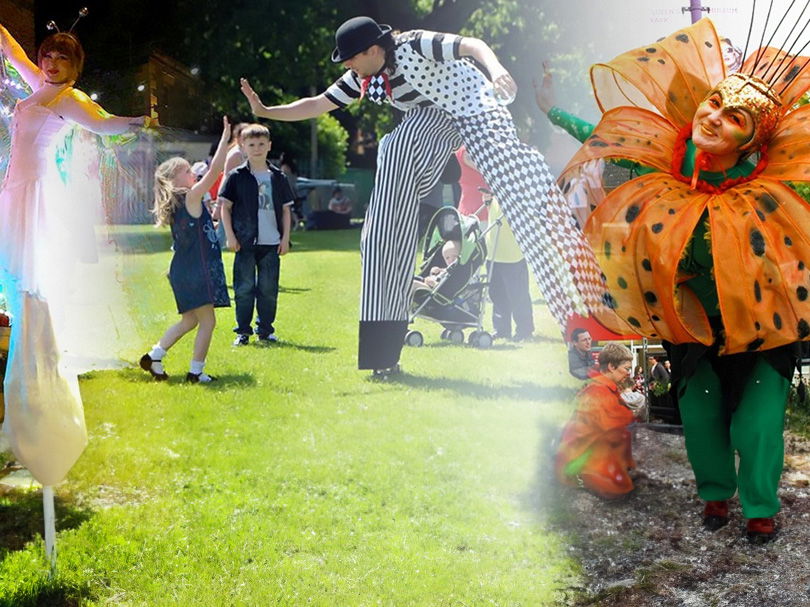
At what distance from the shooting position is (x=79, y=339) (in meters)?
2.65

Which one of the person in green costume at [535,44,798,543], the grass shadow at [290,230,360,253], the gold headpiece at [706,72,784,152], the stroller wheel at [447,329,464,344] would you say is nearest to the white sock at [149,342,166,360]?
the grass shadow at [290,230,360,253]

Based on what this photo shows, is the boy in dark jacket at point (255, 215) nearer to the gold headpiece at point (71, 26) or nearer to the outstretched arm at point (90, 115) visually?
the outstretched arm at point (90, 115)

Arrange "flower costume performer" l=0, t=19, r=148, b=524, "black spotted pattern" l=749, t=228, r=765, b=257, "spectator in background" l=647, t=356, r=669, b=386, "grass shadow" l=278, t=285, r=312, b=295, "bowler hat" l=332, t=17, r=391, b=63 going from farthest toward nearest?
"spectator in background" l=647, t=356, r=669, b=386 → "grass shadow" l=278, t=285, r=312, b=295 → "bowler hat" l=332, t=17, r=391, b=63 → "flower costume performer" l=0, t=19, r=148, b=524 → "black spotted pattern" l=749, t=228, r=765, b=257

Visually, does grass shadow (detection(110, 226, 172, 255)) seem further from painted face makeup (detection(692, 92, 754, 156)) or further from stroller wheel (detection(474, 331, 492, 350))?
painted face makeup (detection(692, 92, 754, 156))

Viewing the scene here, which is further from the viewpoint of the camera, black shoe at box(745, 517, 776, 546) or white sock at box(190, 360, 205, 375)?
black shoe at box(745, 517, 776, 546)

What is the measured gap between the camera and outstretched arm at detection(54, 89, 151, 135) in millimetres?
2598

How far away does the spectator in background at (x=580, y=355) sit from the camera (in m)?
2.94

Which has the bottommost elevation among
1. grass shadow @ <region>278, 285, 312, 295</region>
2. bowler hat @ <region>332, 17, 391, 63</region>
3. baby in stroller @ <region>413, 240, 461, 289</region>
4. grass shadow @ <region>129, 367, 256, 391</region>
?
grass shadow @ <region>129, 367, 256, 391</region>

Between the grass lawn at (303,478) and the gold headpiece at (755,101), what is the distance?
2.39ft

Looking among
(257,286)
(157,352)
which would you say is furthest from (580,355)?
(157,352)

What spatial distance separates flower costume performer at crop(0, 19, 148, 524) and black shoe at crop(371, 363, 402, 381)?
0.75 m

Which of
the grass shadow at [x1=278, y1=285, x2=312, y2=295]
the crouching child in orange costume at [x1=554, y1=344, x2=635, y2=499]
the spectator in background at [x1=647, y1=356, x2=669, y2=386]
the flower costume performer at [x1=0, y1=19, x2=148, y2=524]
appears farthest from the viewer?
the spectator in background at [x1=647, y1=356, x2=669, y2=386]

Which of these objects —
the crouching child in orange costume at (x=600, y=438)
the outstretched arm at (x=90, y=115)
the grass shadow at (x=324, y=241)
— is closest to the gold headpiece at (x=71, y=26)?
the outstretched arm at (x=90, y=115)

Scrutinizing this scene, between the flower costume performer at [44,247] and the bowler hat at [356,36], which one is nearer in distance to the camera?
the flower costume performer at [44,247]
